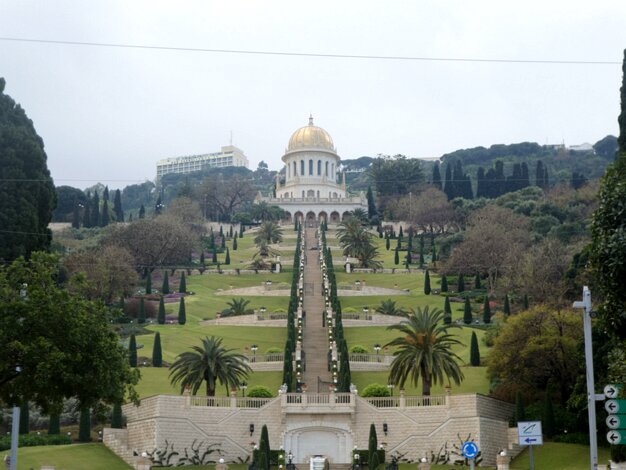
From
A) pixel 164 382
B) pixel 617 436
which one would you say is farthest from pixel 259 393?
pixel 617 436

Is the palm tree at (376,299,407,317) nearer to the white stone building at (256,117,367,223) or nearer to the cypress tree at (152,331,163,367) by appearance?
the cypress tree at (152,331,163,367)

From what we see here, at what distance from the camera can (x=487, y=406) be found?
149 ft

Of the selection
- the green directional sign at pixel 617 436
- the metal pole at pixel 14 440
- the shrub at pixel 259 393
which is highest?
the green directional sign at pixel 617 436

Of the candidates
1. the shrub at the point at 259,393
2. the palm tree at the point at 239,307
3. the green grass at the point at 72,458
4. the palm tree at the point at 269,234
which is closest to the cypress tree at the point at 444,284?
the palm tree at the point at 239,307

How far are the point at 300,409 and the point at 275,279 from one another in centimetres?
4192

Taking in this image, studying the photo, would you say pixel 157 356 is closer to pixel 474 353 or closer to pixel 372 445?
pixel 474 353

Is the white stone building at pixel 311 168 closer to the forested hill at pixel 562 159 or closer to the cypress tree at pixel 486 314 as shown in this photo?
the forested hill at pixel 562 159

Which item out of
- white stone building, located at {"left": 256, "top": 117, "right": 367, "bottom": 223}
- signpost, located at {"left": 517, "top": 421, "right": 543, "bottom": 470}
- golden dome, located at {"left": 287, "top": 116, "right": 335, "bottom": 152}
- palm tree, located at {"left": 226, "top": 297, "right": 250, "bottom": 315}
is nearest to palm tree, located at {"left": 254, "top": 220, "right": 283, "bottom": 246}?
white stone building, located at {"left": 256, "top": 117, "right": 367, "bottom": 223}

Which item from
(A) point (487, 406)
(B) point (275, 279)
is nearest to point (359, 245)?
(B) point (275, 279)

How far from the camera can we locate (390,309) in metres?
69.4

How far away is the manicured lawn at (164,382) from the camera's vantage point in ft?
164

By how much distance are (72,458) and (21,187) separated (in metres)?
19.4

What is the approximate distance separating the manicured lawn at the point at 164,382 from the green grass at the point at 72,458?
6.31m

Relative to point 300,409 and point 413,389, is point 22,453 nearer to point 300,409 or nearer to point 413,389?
point 300,409
